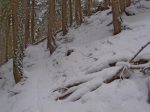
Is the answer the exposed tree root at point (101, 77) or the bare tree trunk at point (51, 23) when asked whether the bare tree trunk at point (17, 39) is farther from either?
the exposed tree root at point (101, 77)

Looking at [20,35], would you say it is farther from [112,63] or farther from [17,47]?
[112,63]

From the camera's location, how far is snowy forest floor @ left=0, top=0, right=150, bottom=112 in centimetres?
863

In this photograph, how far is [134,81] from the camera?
876 cm

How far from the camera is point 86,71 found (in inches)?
448

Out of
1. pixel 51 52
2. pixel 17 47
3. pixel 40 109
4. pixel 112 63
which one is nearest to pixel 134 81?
pixel 112 63

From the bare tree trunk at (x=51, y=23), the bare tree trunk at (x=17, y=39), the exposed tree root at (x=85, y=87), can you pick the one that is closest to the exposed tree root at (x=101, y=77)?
the exposed tree root at (x=85, y=87)

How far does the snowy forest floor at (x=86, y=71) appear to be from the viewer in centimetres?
863

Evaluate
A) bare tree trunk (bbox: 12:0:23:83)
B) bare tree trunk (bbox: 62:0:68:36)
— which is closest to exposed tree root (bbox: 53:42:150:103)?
bare tree trunk (bbox: 12:0:23:83)

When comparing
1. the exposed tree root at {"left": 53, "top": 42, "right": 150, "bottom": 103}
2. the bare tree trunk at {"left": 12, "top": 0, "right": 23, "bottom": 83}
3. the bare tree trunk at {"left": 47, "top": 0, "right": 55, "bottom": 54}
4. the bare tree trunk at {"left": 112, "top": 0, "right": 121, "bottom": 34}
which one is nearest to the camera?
the exposed tree root at {"left": 53, "top": 42, "right": 150, "bottom": 103}

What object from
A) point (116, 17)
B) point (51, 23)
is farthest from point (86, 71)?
point (51, 23)

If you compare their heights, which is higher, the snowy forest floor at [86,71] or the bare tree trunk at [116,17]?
the bare tree trunk at [116,17]

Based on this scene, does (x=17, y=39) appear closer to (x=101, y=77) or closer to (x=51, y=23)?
(x=51, y=23)

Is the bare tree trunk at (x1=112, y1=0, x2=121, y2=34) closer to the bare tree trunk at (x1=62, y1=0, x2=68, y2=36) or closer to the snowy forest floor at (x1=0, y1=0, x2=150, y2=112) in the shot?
the snowy forest floor at (x1=0, y1=0, x2=150, y2=112)

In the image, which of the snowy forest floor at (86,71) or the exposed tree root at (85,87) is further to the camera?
the exposed tree root at (85,87)
